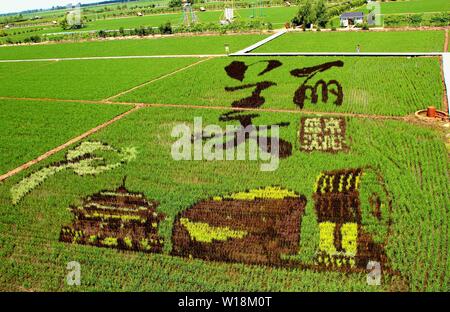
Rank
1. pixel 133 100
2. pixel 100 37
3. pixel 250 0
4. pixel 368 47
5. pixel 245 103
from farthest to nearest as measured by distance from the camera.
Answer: pixel 250 0
pixel 100 37
pixel 368 47
pixel 133 100
pixel 245 103

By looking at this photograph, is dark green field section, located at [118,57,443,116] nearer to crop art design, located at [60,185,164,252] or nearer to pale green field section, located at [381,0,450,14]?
crop art design, located at [60,185,164,252]

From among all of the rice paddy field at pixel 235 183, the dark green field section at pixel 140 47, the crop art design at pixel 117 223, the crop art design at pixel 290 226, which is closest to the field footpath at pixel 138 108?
the rice paddy field at pixel 235 183

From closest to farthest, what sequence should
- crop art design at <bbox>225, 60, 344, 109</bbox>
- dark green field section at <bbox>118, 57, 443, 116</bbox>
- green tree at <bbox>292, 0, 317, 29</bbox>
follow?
dark green field section at <bbox>118, 57, 443, 116</bbox> → crop art design at <bbox>225, 60, 344, 109</bbox> → green tree at <bbox>292, 0, 317, 29</bbox>

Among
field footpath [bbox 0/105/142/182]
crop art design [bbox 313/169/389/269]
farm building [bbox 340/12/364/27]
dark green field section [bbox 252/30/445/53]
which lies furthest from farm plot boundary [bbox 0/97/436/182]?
farm building [bbox 340/12/364/27]

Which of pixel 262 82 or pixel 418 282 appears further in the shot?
pixel 262 82

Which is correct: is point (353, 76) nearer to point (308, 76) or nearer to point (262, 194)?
point (308, 76)

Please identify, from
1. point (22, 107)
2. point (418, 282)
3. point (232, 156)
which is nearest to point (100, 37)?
point (22, 107)
